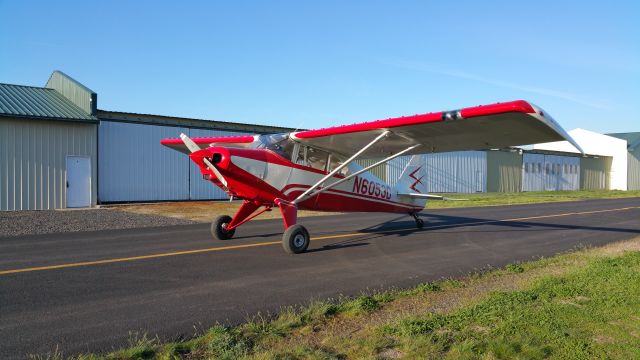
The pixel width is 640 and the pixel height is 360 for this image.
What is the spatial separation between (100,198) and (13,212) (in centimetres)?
424

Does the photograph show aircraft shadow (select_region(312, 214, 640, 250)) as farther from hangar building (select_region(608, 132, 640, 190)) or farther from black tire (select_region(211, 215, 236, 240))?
hangar building (select_region(608, 132, 640, 190))

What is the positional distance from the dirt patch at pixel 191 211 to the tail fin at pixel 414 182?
6014 mm

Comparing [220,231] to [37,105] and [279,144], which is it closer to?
[279,144]

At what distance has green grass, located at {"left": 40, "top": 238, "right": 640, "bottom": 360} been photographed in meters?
4.04

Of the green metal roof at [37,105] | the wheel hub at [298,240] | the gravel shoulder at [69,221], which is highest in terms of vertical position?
the green metal roof at [37,105]

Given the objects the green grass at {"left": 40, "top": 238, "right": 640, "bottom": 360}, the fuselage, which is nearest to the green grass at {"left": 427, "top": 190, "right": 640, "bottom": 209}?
the fuselage

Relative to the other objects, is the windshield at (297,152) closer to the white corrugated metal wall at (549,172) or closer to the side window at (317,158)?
the side window at (317,158)

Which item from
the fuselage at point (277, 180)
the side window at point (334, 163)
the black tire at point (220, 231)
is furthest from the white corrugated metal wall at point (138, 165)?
the side window at point (334, 163)

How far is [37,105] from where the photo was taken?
69.4 feet

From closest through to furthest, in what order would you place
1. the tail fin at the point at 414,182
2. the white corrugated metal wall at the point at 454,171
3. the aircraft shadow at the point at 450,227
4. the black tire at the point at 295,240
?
the black tire at the point at 295,240 → the aircraft shadow at the point at 450,227 → the tail fin at the point at 414,182 → the white corrugated metal wall at the point at 454,171

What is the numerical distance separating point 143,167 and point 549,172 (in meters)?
44.4

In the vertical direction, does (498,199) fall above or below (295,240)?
Answer: below

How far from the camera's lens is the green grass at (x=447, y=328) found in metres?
4.04

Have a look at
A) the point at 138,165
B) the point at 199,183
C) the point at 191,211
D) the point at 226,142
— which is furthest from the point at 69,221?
the point at 199,183
